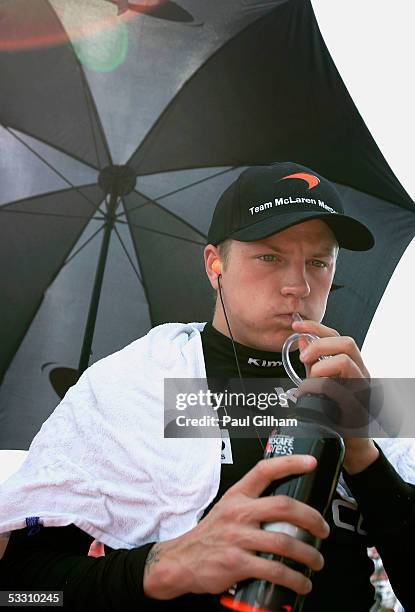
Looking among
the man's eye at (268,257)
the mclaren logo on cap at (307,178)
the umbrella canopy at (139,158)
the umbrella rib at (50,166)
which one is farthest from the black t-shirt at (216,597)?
the umbrella rib at (50,166)

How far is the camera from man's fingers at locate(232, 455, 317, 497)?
0.95m

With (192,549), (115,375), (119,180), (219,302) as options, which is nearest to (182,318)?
(119,180)

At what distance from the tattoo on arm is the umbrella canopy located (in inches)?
107

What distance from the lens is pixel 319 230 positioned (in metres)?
1.96

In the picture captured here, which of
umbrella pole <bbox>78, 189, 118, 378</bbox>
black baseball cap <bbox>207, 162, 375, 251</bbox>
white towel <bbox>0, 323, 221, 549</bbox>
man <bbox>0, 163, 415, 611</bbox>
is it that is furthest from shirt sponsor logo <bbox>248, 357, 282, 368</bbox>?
umbrella pole <bbox>78, 189, 118, 378</bbox>

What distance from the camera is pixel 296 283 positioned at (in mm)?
1795

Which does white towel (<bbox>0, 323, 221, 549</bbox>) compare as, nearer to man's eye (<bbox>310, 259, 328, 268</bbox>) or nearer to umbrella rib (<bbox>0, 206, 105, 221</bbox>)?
man's eye (<bbox>310, 259, 328, 268</bbox>)

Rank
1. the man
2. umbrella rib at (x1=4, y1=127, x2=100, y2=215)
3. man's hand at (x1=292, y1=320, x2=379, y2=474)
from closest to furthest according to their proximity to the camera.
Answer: the man, man's hand at (x1=292, y1=320, x2=379, y2=474), umbrella rib at (x1=4, y1=127, x2=100, y2=215)

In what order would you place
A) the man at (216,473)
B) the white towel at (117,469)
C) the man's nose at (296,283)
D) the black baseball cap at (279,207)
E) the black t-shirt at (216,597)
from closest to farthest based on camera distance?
the man at (216,473)
the black t-shirt at (216,597)
the white towel at (117,469)
the man's nose at (296,283)
the black baseball cap at (279,207)

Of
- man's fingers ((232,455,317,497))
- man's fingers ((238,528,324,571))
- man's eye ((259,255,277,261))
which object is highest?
man's eye ((259,255,277,261))

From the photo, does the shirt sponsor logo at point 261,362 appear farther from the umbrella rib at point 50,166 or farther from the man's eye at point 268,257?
the umbrella rib at point 50,166

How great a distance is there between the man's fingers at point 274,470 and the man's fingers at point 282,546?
7 cm

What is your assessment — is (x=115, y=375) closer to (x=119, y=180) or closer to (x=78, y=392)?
(x=78, y=392)

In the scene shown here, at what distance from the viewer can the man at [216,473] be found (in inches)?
39.4
